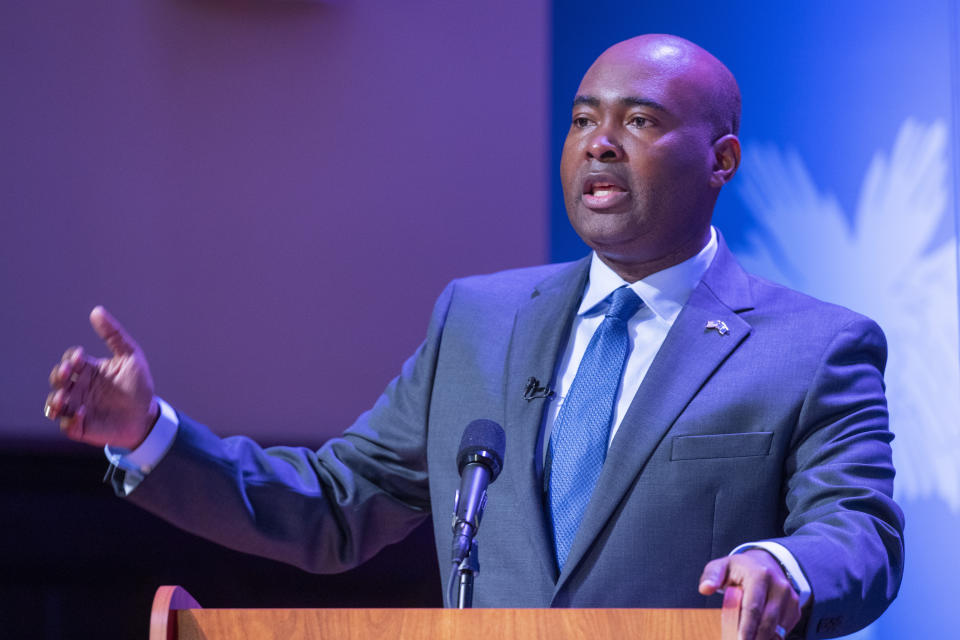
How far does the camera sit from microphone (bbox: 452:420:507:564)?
1.42m

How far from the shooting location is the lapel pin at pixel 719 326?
199 cm

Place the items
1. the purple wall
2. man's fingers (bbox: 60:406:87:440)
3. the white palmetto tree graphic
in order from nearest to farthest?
1. man's fingers (bbox: 60:406:87:440)
2. the white palmetto tree graphic
3. the purple wall

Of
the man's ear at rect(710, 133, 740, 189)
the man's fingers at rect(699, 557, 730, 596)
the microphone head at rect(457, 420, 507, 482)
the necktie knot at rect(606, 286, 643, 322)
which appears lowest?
the man's fingers at rect(699, 557, 730, 596)

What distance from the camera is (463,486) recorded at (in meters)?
1.48

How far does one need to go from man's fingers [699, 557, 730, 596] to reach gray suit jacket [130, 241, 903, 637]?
1.24 feet

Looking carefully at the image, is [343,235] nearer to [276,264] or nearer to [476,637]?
[276,264]

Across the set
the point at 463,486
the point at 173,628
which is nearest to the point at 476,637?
the point at 463,486

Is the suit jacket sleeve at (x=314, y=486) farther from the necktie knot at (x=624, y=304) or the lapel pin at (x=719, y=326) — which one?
the lapel pin at (x=719, y=326)

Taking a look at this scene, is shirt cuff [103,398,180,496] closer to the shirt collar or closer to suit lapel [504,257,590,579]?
suit lapel [504,257,590,579]

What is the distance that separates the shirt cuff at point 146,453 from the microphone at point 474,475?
1.71 ft

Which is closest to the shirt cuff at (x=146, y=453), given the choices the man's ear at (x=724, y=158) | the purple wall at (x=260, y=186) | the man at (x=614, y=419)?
the man at (x=614, y=419)

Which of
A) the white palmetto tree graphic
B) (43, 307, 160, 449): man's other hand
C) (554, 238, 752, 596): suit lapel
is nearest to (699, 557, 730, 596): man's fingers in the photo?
(554, 238, 752, 596): suit lapel

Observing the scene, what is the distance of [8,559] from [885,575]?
2252 millimetres

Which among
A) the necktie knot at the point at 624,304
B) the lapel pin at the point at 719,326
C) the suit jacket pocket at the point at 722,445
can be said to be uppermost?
the necktie knot at the point at 624,304
